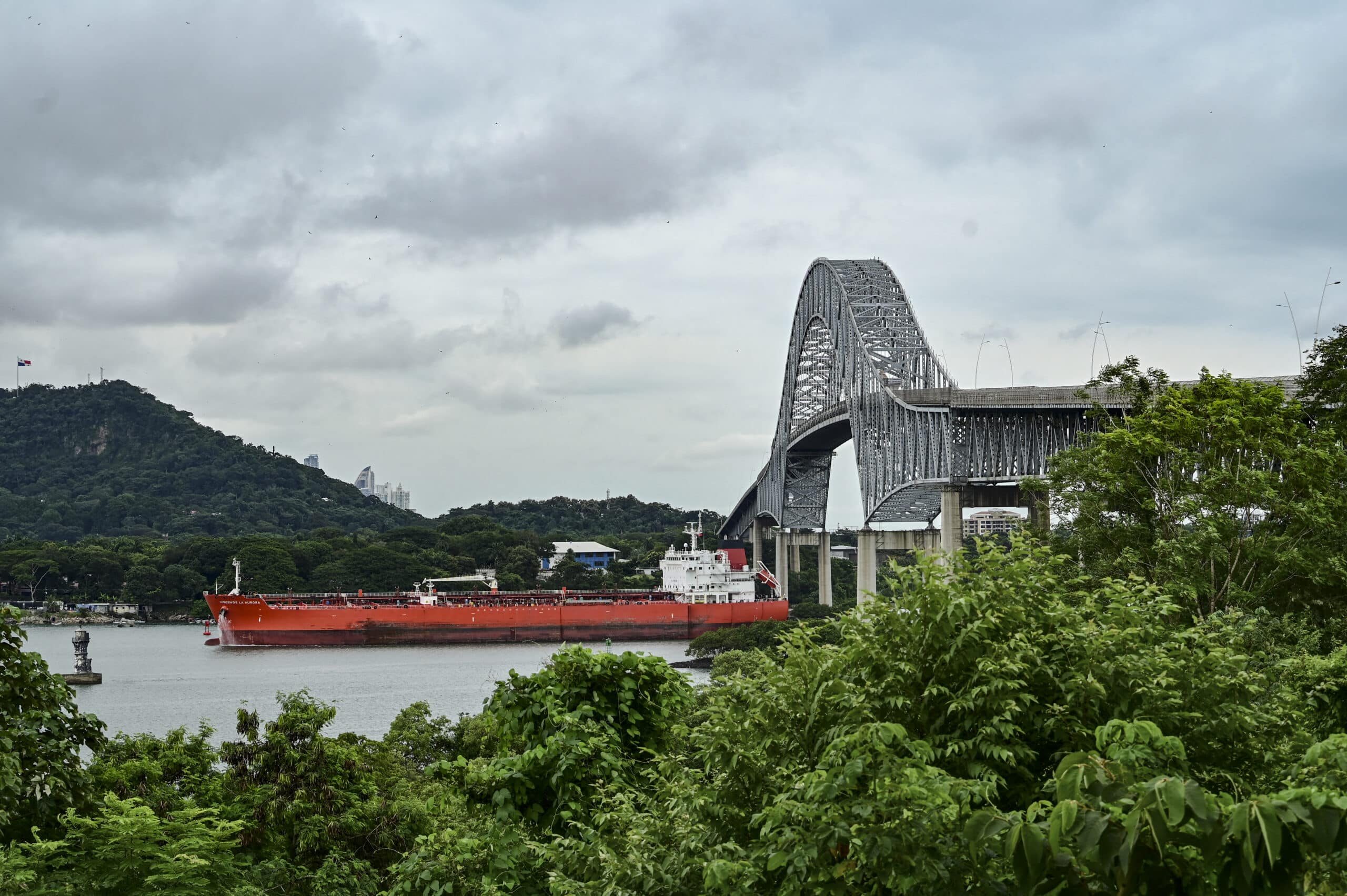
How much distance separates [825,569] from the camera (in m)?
87.1

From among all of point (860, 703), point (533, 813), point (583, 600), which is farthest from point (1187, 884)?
point (583, 600)

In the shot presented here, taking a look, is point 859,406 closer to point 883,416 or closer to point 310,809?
Result: point 883,416

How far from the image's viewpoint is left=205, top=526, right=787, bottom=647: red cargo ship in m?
69.6

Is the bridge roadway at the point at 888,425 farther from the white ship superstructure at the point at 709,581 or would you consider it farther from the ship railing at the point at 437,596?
the ship railing at the point at 437,596

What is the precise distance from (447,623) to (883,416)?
30.1m

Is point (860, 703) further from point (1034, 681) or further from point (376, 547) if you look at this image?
point (376, 547)

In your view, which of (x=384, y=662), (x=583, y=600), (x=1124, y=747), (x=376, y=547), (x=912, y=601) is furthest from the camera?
(x=376, y=547)

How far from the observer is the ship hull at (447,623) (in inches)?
2734

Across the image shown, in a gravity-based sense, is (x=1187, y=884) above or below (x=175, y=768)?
above

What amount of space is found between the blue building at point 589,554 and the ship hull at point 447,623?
54437 millimetres

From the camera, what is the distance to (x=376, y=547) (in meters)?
104

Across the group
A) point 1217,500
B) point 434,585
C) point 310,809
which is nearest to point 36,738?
point 310,809

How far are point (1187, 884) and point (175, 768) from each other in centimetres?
1567

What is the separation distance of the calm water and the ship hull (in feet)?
2.70
